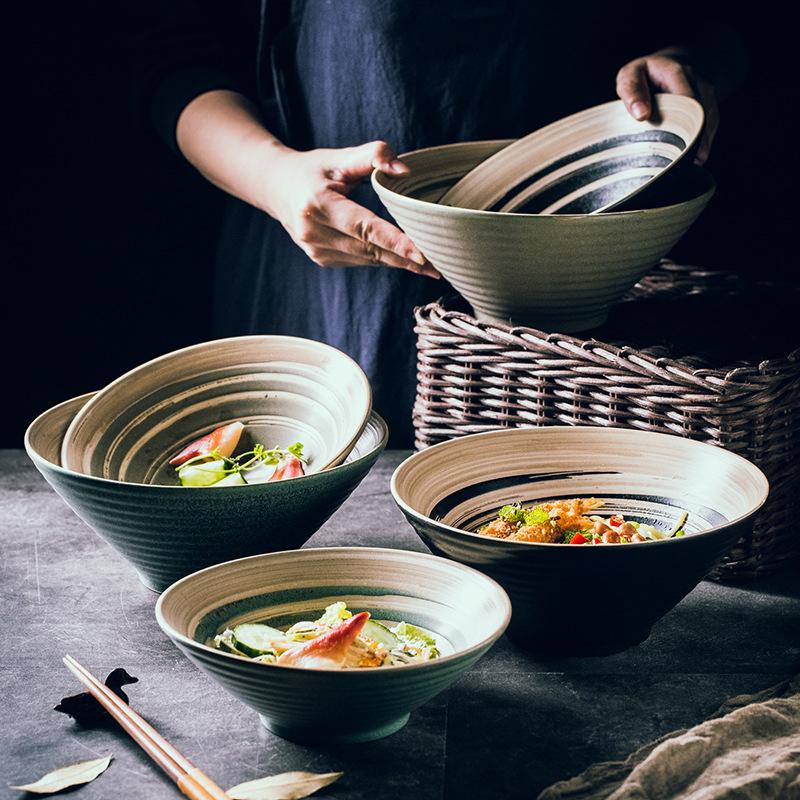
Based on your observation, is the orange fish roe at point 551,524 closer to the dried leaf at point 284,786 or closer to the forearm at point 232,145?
the dried leaf at point 284,786

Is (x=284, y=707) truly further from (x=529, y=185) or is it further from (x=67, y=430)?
(x=529, y=185)

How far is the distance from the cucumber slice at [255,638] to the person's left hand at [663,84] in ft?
2.52

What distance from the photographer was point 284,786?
0.89 m

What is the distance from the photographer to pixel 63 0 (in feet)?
7.57

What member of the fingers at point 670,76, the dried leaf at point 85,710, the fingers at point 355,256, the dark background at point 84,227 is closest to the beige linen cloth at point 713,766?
the dried leaf at point 85,710

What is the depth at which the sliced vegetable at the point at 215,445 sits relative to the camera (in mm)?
1317

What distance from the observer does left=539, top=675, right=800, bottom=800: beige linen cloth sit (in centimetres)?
86

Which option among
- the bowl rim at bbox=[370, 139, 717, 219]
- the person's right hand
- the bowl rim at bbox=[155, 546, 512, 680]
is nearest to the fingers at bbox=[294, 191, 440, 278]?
the person's right hand

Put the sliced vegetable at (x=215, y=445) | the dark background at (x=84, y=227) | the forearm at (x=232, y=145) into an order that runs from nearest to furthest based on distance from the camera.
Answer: the sliced vegetable at (x=215, y=445)
the forearm at (x=232, y=145)
the dark background at (x=84, y=227)

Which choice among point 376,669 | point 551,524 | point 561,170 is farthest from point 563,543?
point 561,170

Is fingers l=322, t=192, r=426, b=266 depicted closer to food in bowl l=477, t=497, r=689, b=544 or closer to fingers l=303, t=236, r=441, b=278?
fingers l=303, t=236, r=441, b=278

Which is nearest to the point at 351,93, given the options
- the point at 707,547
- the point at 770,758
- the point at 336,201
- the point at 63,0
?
the point at 336,201

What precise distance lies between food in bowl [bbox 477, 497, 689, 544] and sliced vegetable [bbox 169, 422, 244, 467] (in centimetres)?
31

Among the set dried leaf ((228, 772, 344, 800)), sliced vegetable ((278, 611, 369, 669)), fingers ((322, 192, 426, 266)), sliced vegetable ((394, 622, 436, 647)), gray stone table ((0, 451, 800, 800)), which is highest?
fingers ((322, 192, 426, 266))
